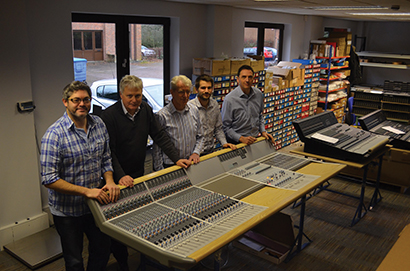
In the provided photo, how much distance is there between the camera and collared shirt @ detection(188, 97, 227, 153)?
336 centimetres

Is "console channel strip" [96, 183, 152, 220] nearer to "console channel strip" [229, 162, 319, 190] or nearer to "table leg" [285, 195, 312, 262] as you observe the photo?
"console channel strip" [229, 162, 319, 190]

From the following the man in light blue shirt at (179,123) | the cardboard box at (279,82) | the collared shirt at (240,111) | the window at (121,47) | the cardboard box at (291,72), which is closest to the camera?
the man in light blue shirt at (179,123)

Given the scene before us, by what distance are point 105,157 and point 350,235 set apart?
2799mm

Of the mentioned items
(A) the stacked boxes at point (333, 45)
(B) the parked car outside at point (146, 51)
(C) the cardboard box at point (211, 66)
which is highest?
(A) the stacked boxes at point (333, 45)

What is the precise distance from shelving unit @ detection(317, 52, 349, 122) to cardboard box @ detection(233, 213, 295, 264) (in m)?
5.04

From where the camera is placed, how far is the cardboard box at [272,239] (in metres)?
3.36

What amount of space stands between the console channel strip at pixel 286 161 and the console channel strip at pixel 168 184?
0.88 metres

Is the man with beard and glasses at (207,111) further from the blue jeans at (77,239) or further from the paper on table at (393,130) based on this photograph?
the paper on table at (393,130)

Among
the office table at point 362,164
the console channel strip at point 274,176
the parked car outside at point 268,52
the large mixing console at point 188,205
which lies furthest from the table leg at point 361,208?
the parked car outside at point 268,52

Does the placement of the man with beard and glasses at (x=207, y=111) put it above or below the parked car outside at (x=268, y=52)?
below

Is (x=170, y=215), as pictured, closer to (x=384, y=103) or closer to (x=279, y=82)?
(x=279, y=82)

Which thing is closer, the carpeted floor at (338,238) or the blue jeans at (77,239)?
the blue jeans at (77,239)

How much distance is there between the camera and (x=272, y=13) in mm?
6785

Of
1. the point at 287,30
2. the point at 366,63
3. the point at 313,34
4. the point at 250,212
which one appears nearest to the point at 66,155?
the point at 250,212
